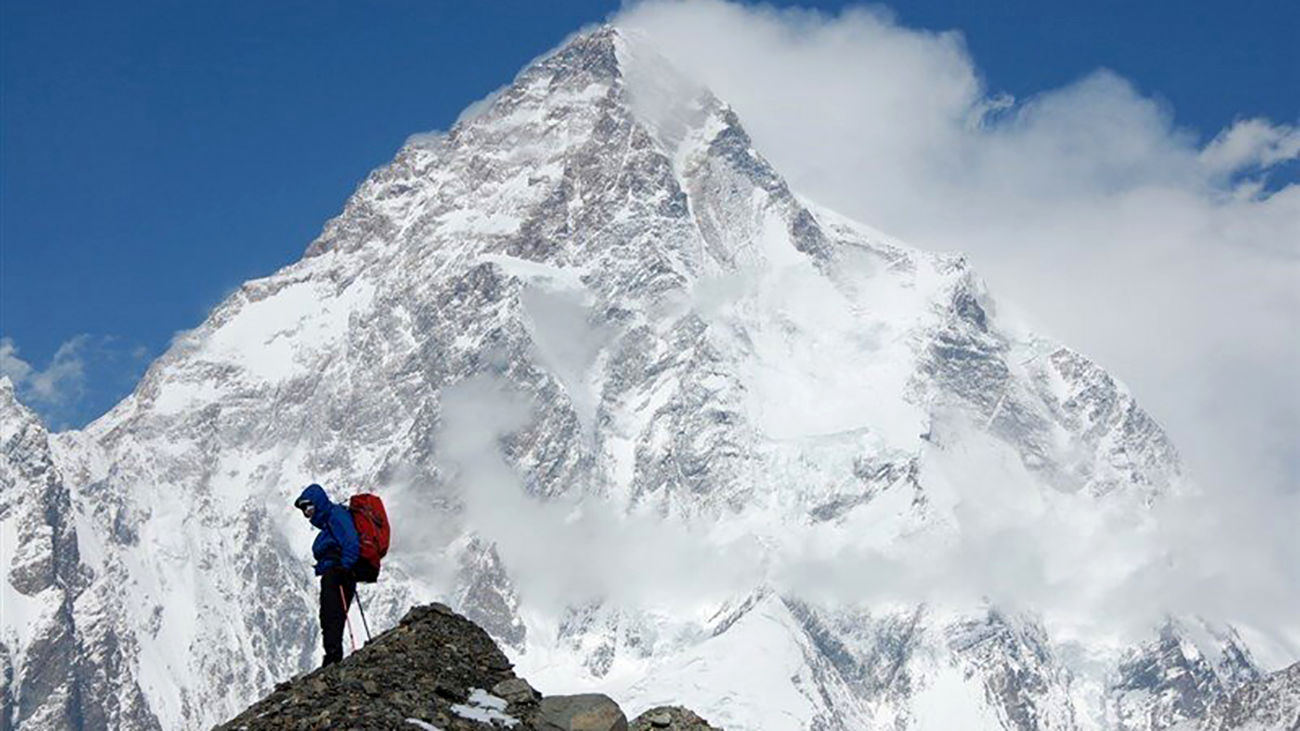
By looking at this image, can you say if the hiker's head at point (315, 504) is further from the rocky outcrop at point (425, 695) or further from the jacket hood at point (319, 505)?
the rocky outcrop at point (425, 695)

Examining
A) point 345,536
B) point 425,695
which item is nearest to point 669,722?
point 425,695

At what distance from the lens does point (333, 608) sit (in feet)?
110

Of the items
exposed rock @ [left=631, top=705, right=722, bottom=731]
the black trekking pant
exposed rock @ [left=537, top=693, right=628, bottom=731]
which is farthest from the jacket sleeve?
exposed rock @ [left=631, top=705, right=722, bottom=731]

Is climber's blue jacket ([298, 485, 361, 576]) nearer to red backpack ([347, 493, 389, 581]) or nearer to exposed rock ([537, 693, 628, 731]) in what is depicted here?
red backpack ([347, 493, 389, 581])

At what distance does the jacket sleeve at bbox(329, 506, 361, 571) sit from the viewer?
3353 centimetres

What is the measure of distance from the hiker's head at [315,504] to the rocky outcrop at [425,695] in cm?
226

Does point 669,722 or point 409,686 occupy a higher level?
point 409,686

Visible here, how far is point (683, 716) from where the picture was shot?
119 ft

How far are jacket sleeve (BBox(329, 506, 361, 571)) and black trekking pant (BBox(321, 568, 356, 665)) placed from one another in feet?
0.78

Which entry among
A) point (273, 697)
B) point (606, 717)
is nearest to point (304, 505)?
point (273, 697)

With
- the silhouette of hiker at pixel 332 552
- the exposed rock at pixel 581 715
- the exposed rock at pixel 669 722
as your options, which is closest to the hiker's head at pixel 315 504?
the silhouette of hiker at pixel 332 552

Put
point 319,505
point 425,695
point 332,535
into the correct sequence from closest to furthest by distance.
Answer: point 425,695
point 319,505
point 332,535

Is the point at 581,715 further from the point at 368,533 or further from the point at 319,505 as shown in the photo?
the point at 319,505

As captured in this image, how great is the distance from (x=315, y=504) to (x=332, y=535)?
63 cm
